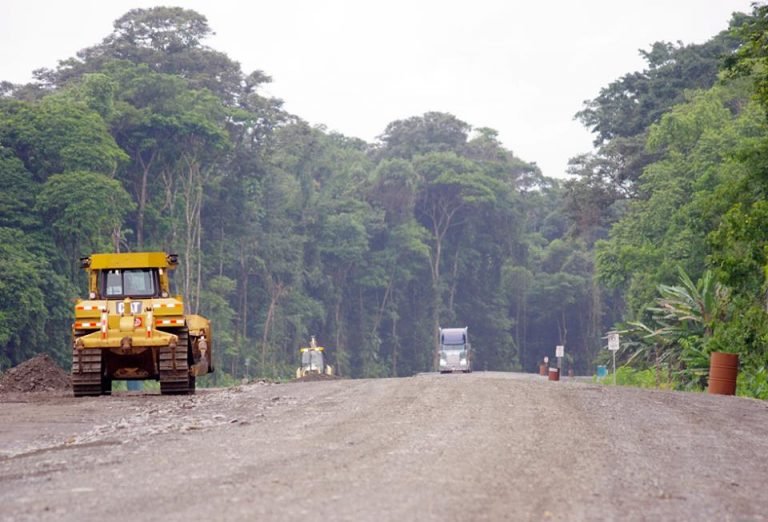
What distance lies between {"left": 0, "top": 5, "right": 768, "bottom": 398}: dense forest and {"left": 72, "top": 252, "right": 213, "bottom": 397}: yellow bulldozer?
13.1 metres

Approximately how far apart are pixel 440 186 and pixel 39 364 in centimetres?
7111

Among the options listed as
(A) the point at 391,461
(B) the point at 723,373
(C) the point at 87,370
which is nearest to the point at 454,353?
(B) the point at 723,373

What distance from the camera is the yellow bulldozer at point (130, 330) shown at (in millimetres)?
25234

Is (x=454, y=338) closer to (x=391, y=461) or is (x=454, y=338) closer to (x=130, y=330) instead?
(x=130, y=330)

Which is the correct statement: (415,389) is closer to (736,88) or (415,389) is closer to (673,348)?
(673,348)

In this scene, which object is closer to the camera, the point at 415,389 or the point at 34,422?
the point at 34,422

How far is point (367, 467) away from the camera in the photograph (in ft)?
36.4

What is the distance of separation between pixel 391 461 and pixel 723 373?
2008cm

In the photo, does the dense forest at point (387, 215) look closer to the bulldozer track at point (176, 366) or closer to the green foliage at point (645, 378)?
the green foliage at point (645, 378)

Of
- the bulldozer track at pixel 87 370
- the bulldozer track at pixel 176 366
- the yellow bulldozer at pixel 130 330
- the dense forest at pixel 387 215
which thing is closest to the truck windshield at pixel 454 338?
the dense forest at pixel 387 215

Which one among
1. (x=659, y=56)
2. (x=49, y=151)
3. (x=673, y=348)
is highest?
(x=659, y=56)

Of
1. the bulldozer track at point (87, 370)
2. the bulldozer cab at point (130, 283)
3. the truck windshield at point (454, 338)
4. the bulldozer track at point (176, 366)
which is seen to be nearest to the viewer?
the bulldozer track at point (87, 370)

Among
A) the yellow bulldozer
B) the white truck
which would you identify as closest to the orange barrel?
the yellow bulldozer

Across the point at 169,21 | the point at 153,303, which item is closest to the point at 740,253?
the point at 153,303
